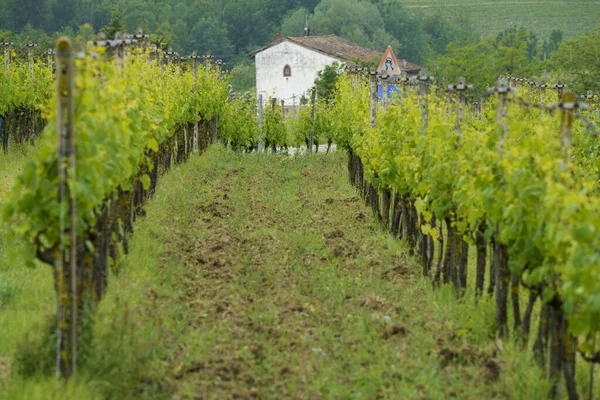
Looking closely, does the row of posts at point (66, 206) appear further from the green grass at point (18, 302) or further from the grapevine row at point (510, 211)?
the grapevine row at point (510, 211)

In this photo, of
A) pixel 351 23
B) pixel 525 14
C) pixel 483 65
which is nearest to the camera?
pixel 483 65

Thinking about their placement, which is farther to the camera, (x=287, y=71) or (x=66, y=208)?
(x=287, y=71)

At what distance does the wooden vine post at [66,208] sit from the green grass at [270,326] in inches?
8.2

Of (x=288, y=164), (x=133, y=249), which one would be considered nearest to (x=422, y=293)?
(x=133, y=249)

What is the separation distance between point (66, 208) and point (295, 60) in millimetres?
58534

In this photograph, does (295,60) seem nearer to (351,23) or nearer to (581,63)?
(581,63)

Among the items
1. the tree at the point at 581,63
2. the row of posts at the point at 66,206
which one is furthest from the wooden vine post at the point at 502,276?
the tree at the point at 581,63

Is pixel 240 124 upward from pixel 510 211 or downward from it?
downward

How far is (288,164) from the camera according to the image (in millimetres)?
23766

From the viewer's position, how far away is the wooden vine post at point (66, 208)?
6.52 metres

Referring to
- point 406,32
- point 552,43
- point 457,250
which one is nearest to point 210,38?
point 406,32

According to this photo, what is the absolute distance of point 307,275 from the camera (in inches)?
416

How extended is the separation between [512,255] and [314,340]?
183 cm

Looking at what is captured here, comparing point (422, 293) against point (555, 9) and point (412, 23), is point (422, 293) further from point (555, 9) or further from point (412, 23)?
point (555, 9)
